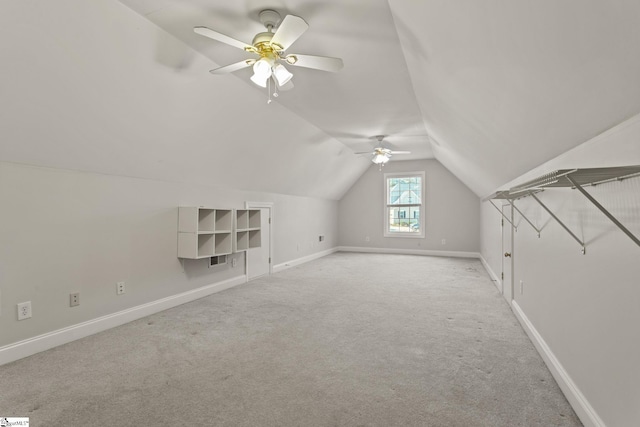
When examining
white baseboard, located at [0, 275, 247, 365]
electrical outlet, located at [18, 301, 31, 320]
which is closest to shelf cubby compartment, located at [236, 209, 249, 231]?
white baseboard, located at [0, 275, 247, 365]

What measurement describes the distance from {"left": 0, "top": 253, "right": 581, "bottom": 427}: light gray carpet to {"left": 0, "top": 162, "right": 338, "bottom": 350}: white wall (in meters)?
0.31

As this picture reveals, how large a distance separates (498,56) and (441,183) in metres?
6.91

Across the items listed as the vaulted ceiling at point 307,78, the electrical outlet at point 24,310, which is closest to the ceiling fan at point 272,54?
the vaulted ceiling at point 307,78

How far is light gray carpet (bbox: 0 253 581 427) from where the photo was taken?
6.19 ft

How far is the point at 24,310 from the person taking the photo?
2.63m

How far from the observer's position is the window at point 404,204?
28.0ft

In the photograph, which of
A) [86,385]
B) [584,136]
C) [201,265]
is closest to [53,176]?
[86,385]

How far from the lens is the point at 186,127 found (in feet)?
11.3

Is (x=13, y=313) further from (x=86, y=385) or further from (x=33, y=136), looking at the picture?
(x=33, y=136)

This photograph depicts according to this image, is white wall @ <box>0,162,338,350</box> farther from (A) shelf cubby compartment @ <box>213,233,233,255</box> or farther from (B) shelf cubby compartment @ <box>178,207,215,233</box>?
(A) shelf cubby compartment @ <box>213,233,233,255</box>

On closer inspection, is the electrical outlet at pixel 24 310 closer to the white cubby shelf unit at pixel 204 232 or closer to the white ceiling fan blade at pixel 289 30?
the white cubby shelf unit at pixel 204 232

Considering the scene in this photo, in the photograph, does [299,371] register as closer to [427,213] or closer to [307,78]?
[307,78]

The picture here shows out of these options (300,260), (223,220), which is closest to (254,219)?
(223,220)

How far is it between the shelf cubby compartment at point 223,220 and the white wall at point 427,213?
4.96m
